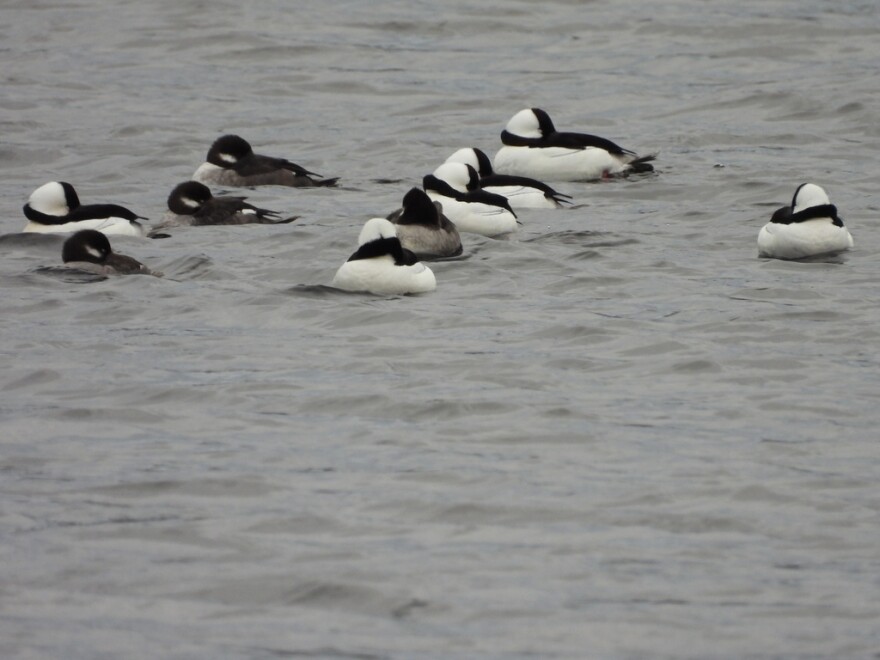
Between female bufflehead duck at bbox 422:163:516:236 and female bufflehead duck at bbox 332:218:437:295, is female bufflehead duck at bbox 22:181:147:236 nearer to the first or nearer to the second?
female bufflehead duck at bbox 422:163:516:236

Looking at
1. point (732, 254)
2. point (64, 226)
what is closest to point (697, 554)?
point (732, 254)

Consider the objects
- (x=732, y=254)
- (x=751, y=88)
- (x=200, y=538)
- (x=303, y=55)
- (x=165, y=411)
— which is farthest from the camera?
(x=303, y=55)

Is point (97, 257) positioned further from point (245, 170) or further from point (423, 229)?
point (245, 170)

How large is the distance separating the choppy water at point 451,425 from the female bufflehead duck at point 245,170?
287mm

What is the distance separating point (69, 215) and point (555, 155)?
226 inches

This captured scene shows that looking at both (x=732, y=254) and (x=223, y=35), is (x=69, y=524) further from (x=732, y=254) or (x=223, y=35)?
(x=223, y=35)

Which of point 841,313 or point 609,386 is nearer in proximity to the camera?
point 609,386

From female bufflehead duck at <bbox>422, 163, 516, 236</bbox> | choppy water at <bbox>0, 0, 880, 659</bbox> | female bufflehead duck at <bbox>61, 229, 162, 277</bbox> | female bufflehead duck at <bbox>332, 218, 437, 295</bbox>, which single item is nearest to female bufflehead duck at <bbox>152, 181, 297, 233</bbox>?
choppy water at <bbox>0, 0, 880, 659</bbox>

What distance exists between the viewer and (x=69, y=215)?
47.3 ft

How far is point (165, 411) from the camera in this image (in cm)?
925

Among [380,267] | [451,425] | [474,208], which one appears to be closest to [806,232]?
[474,208]

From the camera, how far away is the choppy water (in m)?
6.59

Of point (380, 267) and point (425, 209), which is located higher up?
point (425, 209)

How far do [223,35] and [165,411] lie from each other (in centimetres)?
1791
